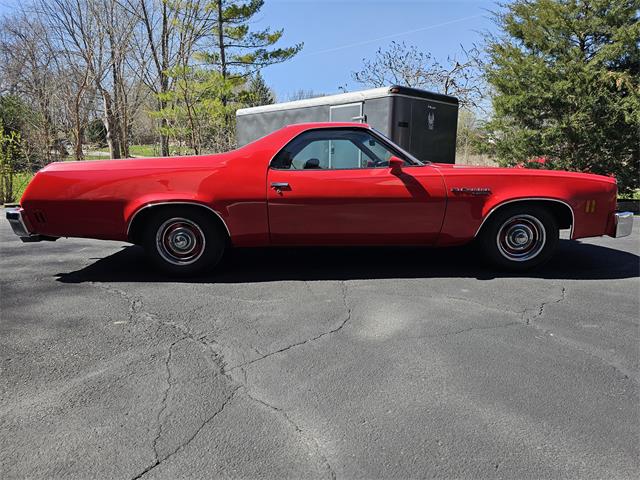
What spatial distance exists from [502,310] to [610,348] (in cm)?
80

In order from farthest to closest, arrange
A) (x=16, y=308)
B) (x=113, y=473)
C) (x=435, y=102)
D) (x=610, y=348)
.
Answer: (x=435, y=102) < (x=16, y=308) < (x=610, y=348) < (x=113, y=473)

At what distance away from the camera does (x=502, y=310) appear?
3662 millimetres

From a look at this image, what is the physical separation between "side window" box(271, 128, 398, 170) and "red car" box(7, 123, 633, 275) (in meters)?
0.01

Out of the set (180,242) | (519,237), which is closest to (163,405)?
(180,242)

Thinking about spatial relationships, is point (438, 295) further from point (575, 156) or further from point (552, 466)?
point (575, 156)

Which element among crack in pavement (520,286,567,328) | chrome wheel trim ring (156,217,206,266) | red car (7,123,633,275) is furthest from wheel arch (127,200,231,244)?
crack in pavement (520,286,567,328)

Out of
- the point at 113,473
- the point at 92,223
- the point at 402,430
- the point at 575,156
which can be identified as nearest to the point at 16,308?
the point at 92,223

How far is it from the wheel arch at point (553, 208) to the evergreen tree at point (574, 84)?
6.33m

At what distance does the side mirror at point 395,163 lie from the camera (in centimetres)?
433

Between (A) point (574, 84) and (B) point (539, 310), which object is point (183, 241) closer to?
(B) point (539, 310)

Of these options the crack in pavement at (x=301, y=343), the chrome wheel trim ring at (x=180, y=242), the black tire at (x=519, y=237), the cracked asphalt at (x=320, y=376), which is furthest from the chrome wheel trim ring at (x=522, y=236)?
the chrome wheel trim ring at (x=180, y=242)

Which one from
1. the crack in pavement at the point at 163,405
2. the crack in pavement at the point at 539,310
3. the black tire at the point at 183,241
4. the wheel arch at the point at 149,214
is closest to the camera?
the crack in pavement at the point at 163,405

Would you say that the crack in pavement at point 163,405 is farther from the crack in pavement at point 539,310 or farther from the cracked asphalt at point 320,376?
the crack in pavement at point 539,310

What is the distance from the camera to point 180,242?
450 centimetres
